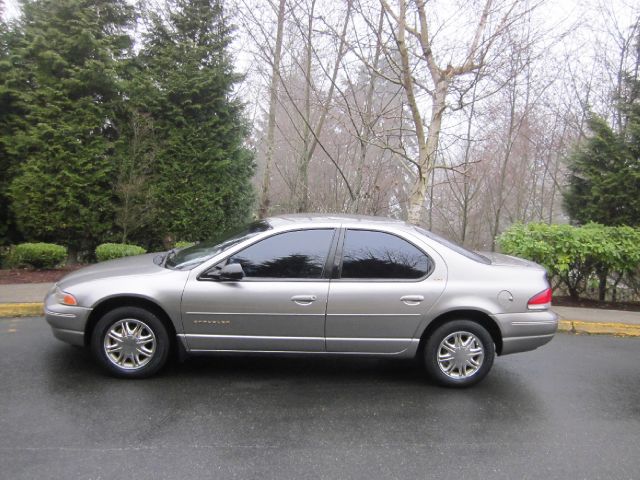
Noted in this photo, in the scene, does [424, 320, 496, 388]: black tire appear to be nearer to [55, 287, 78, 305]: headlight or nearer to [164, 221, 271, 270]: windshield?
[164, 221, 271, 270]: windshield

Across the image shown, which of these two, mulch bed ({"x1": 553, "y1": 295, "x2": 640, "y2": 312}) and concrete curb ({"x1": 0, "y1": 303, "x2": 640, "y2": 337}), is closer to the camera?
concrete curb ({"x1": 0, "y1": 303, "x2": 640, "y2": 337})

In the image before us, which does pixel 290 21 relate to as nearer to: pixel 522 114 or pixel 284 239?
pixel 284 239

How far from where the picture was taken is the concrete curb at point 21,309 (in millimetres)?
6078

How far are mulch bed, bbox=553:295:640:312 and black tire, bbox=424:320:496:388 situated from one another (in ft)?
14.9

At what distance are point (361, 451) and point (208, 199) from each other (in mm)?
8108

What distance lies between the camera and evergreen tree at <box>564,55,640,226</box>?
9.05m

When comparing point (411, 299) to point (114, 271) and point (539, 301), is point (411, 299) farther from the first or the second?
point (114, 271)

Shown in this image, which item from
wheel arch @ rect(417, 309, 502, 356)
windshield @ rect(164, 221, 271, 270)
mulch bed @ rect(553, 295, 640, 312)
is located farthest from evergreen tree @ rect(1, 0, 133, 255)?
mulch bed @ rect(553, 295, 640, 312)

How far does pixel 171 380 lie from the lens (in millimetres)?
4164

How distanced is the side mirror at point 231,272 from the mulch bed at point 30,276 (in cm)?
547

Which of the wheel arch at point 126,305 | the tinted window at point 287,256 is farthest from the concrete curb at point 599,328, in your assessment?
the wheel arch at point 126,305

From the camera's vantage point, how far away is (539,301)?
4.27 metres

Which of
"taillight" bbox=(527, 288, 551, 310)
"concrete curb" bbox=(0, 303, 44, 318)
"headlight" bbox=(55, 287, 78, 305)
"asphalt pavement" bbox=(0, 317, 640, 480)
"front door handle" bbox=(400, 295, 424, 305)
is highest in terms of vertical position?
"taillight" bbox=(527, 288, 551, 310)

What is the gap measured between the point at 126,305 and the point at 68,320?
52 cm
